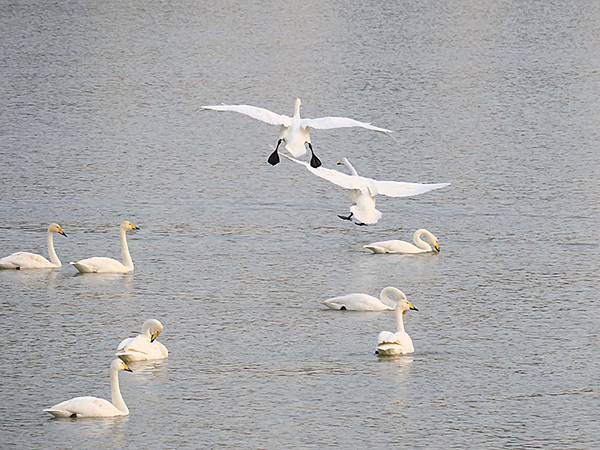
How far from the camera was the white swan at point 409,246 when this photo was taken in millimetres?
18969

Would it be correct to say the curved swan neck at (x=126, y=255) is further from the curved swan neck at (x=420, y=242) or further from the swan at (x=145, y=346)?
the swan at (x=145, y=346)

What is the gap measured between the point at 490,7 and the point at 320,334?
3720 centimetres

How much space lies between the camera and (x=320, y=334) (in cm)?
1548

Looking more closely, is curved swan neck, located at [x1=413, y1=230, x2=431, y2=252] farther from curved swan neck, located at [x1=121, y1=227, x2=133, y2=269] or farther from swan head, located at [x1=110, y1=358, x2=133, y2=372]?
swan head, located at [x1=110, y1=358, x2=133, y2=372]

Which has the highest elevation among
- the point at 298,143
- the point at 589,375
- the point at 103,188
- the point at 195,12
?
the point at 195,12

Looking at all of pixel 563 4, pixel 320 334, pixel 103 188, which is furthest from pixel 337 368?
pixel 563 4

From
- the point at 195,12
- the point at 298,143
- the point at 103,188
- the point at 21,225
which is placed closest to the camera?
the point at 298,143

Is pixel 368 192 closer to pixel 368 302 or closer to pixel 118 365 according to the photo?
pixel 368 302

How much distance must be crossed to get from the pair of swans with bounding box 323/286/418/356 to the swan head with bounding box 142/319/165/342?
1809 mm

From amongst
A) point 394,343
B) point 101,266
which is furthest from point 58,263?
point 394,343

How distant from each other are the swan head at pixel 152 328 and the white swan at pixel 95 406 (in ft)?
4.66

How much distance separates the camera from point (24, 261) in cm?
1800

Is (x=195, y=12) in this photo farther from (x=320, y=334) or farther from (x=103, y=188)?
(x=320, y=334)

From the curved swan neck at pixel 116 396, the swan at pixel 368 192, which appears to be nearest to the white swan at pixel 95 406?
the curved swan neck at pixel 116 396
